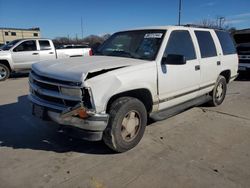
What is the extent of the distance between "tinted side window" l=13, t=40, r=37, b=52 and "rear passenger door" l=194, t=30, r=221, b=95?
29.8ft

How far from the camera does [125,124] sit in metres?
3.77

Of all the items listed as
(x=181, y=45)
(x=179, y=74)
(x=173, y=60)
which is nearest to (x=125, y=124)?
(x=173, y=60)

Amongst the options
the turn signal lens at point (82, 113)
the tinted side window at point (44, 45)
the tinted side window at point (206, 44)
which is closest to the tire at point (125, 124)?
the turn signal lens at point (82, 113)

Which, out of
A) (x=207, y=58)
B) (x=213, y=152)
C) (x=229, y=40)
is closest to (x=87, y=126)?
(x=213, y=152)

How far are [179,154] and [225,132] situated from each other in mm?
1411

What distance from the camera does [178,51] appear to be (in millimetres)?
4590

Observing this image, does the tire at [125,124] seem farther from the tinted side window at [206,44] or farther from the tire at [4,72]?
the tire at [4,72]

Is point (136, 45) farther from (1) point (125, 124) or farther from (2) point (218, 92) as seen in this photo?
(2) point (218, 92)

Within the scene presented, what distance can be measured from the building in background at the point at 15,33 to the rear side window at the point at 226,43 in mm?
72988

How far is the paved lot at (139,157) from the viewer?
3.10m

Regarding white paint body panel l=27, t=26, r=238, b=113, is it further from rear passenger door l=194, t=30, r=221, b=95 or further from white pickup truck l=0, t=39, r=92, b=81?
white pickup truck l=0, t=39, r=92, b=81

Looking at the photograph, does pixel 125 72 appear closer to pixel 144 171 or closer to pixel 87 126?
pixel 87 126

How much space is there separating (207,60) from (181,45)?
3.26 feet

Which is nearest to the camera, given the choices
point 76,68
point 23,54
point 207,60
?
point 76,68
